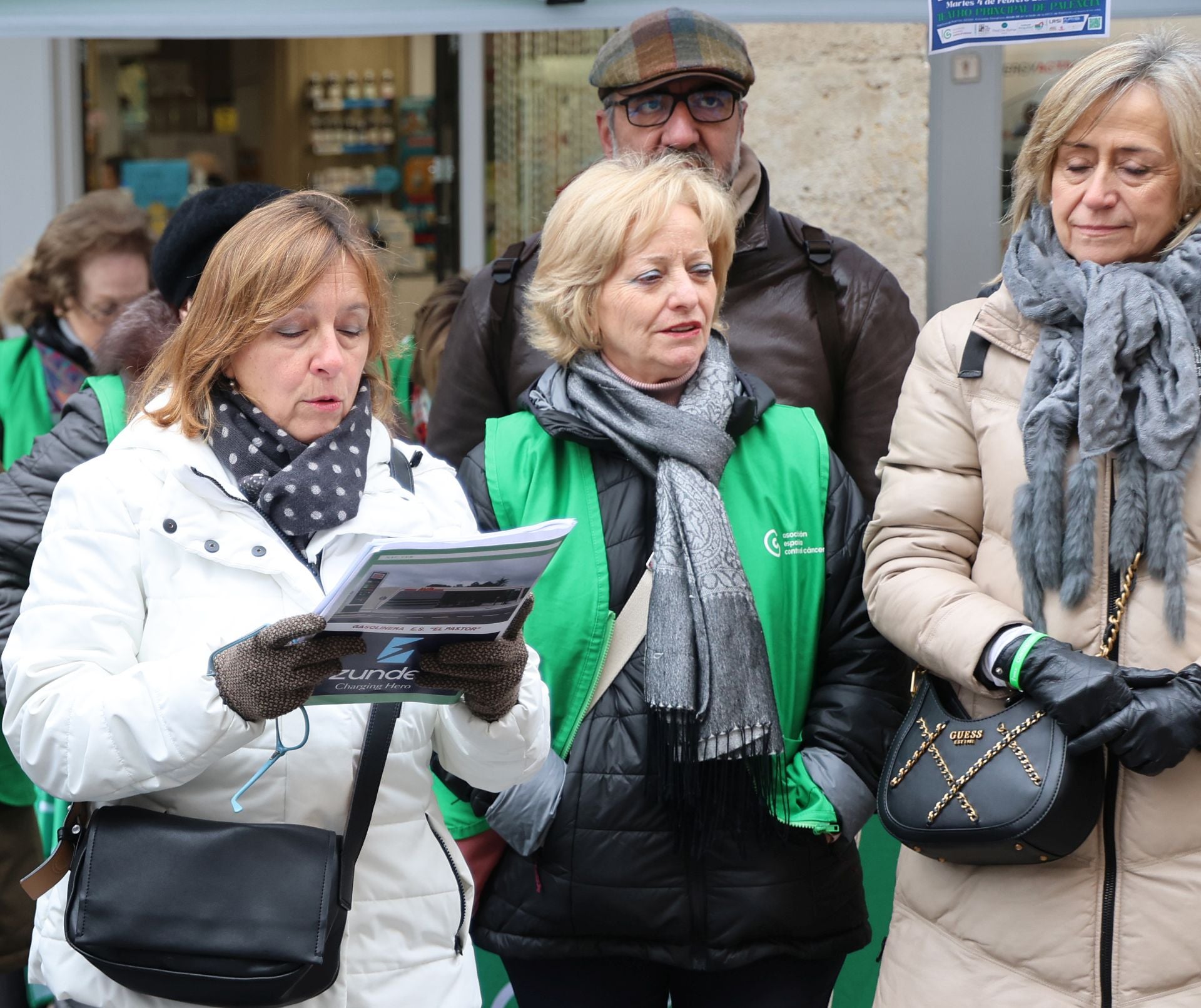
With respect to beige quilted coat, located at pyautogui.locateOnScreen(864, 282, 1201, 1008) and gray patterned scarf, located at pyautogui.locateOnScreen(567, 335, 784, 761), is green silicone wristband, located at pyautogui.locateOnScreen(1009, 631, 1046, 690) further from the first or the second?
gray patterned scarf, located at pyautogui.locateOnScreen(567, 335, 784, 761)

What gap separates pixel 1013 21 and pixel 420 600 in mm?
2133

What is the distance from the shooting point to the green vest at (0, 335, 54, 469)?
435cm

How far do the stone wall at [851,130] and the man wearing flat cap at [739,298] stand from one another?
138cm

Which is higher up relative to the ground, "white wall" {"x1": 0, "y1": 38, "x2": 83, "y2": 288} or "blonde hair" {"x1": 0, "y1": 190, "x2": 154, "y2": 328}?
"white wall" {"x1": 0, "y1": 38, "x2": 83, "y2": 288}

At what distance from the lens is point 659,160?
3102mm

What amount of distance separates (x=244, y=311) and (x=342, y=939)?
0.94 m

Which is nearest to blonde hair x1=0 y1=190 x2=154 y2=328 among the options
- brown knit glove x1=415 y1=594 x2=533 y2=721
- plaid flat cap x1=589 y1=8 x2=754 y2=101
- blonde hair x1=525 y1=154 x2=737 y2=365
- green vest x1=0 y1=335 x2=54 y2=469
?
green vest x1=0 y1=335 x2=54 y2=469

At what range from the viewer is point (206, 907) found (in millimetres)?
2109

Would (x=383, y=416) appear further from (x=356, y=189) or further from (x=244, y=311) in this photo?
(x=356, y=189)

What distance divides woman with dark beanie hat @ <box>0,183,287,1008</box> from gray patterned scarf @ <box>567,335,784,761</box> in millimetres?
817

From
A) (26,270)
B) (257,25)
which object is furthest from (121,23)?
(26,270)

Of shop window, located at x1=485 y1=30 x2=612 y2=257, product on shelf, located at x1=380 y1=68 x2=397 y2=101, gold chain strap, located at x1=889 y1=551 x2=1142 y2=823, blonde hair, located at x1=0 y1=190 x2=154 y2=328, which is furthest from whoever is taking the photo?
product on shelf, located at x1=380 y1=68 x2=397 y2=101

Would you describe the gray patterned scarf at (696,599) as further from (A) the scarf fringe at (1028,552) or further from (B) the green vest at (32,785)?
(B) the green vest at (32,785)

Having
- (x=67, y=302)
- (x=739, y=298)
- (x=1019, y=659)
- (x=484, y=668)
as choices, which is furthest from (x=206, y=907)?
(x=67, y=302)
